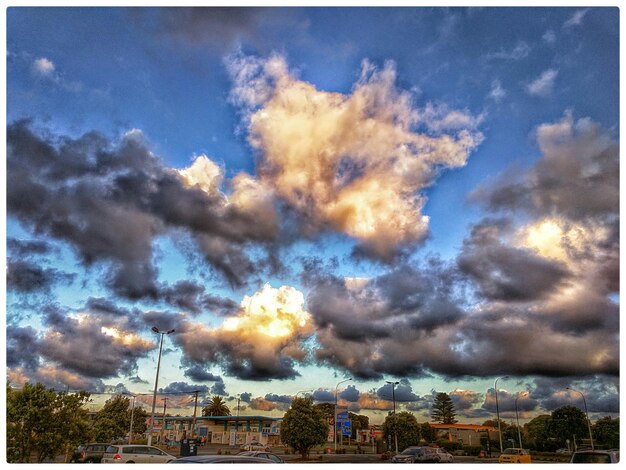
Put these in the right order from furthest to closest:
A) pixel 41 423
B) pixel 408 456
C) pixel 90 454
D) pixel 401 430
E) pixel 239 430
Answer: pixel 239 430
pixel 401 430
pixel 408 456
pixel 90 454
pixel 41 423

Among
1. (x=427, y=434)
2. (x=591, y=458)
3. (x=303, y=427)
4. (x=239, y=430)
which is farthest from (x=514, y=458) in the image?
(x=239, y=430)

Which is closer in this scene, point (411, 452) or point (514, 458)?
point (514, 458)

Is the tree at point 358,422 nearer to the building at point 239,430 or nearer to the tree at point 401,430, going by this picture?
the building at point 239,430

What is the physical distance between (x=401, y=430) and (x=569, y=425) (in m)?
17.8

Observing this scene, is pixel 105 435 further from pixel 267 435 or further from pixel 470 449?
pixel 470 449

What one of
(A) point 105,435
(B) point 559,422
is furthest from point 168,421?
(B) point 559,422

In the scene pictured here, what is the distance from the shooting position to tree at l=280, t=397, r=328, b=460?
4309 cm

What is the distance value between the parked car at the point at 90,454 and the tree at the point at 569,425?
4683 cm

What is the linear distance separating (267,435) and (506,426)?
35998 millimetres

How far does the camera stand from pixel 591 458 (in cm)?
1603

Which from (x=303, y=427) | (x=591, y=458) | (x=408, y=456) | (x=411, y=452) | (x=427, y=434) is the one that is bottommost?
(x=408, y=456)

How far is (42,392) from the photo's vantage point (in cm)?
2120

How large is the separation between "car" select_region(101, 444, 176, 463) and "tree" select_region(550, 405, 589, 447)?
4427 cm

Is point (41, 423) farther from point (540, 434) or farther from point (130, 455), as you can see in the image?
point (540, 434)
